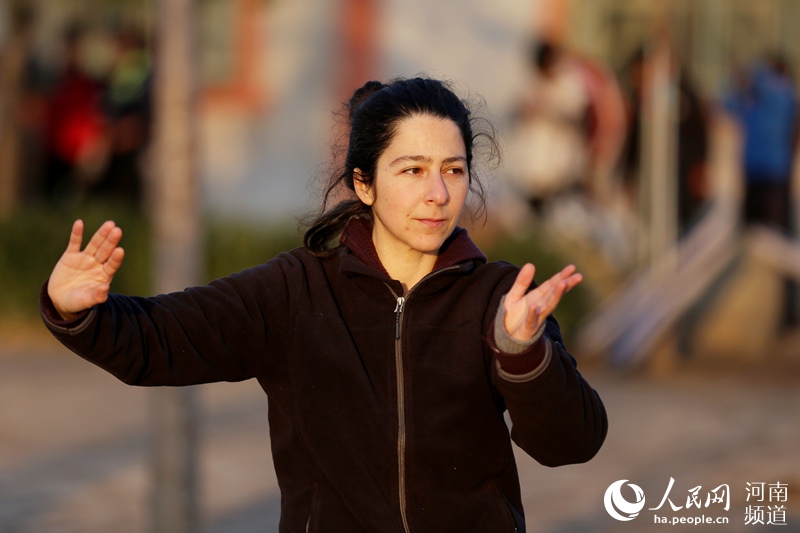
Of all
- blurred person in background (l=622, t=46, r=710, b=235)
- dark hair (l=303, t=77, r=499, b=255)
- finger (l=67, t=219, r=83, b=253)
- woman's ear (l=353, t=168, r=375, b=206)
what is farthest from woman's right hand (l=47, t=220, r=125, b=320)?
blurred person in background (l=622, t=46, r=710, b=235)

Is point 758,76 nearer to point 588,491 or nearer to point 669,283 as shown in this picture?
point 669,283

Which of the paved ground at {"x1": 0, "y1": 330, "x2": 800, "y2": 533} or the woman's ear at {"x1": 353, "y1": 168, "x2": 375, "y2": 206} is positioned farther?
the paved ground at {"x1": 0, "y1": 330, "x2": 800, "y2": 533}

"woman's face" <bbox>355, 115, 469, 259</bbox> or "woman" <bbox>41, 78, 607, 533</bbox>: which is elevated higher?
"woman's face" <bbox>355, 115, 469, 259</bbox>

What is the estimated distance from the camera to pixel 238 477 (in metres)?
7.50

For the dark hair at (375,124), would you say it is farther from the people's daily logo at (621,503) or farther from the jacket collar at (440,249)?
the people's daily logo at (621,503)

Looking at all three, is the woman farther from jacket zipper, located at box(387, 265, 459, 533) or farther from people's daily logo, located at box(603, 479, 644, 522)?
people's daily logo, located at box(603, 479, 644, 522)

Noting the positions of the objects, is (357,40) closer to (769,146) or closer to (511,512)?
(769,146)

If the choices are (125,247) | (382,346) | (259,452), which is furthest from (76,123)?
(382,346)

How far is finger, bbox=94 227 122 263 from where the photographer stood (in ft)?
9.82

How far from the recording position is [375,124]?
328cm

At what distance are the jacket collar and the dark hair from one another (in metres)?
0.06

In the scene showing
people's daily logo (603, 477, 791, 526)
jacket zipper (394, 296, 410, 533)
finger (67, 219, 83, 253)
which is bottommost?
people's daily logo (603, 477, 791, 526)

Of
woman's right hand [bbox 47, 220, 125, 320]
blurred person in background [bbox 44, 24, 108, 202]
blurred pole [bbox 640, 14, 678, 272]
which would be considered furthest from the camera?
blurred person in background [bbox 44, 24, 108, 202]

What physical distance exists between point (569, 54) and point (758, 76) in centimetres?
195
